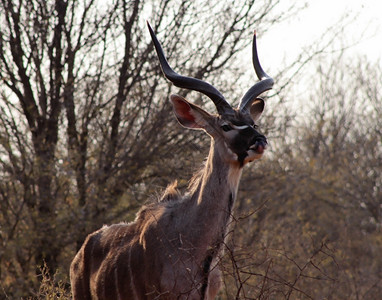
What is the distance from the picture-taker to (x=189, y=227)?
16.0 feet

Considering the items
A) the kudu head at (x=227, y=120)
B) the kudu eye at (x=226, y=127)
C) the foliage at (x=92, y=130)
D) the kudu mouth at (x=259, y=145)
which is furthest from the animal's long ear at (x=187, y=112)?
the foliage at (x=92, y=130)

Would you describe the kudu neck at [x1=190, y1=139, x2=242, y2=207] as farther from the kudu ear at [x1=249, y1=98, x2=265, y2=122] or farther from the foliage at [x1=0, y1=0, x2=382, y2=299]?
the foliage at [x1=0, y1=0, x2=382, y2=299]

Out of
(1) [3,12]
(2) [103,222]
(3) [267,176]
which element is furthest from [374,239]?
(1) [3,12]

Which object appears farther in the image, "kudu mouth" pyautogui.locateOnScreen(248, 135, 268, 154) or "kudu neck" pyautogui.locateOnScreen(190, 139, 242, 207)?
"kudu neck" pyautogui.locateOnScreen(190, 139, 242, 207)

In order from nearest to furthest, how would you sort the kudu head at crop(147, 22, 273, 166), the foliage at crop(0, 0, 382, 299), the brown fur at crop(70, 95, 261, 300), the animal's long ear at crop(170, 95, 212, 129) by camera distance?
the brown fur at crop(70, 95, 261, 300), the kudu head at crop(147, 22, 273, 166), the animal's long ear at crop(170, 95, 212, 129), the foliage at crop(0, 0, 382, 299)

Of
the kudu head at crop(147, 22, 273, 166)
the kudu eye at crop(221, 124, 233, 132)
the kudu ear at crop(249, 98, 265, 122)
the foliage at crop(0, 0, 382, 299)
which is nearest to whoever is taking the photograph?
the kudu head at crop(147, 22, 273, 166)

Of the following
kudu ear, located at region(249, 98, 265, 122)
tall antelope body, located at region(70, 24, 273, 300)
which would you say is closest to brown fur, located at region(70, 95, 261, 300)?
tall antelope body, located at region(70, 24, 273, 300)

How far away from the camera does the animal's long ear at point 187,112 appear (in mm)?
5270

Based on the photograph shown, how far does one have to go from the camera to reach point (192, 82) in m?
5.17

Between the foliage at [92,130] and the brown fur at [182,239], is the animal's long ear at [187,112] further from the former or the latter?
the foliage at [92,130]

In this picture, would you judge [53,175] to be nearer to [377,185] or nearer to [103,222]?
[103,222]

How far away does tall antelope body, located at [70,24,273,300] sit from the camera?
4.67 m

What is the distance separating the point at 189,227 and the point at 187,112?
915mm

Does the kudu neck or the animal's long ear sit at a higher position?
the animal's long ear
